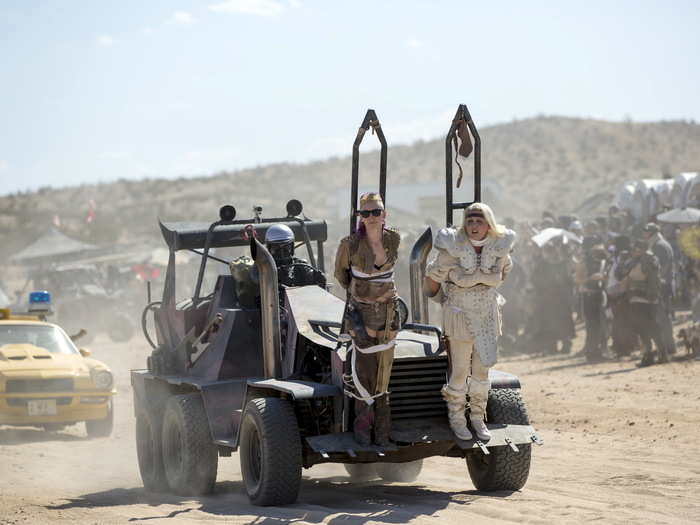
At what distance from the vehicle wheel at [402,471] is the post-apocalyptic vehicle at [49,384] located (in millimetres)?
5153

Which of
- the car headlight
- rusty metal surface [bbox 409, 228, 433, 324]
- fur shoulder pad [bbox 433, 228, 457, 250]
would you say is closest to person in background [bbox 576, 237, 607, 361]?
the car headlight

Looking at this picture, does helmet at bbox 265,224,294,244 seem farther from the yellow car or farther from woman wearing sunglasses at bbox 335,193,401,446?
the yellow car

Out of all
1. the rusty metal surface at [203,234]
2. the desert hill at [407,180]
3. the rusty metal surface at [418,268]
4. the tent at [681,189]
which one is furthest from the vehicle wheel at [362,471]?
the desert hill at [407,180]

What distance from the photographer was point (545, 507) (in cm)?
831

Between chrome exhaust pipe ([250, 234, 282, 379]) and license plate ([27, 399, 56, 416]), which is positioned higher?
chrome exhaust pipe ([250, 234, 282, 379])

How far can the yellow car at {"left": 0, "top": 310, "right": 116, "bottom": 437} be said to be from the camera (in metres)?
14.4

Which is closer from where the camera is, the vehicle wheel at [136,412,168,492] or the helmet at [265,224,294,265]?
the helmet at [265,224,294,265]

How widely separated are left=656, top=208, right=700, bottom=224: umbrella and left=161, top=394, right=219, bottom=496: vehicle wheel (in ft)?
45.6

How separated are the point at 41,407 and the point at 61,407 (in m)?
0.24

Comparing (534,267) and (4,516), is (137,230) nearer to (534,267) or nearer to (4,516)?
(534,267)

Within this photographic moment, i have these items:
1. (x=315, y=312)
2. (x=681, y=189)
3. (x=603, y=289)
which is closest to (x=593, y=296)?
(x=603, y=289)

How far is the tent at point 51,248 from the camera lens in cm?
4622

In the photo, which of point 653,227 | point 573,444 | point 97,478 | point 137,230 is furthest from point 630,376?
point 137,230

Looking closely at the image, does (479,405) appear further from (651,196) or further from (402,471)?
(651,196)
